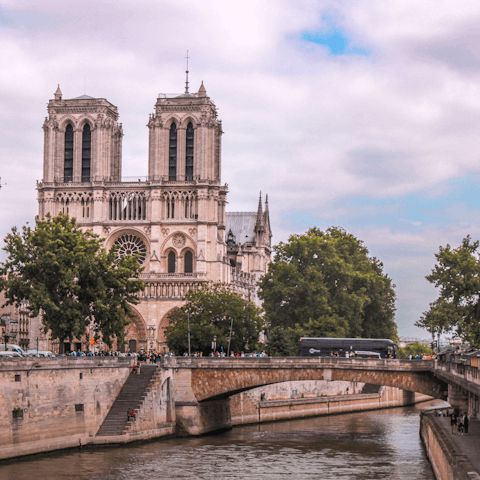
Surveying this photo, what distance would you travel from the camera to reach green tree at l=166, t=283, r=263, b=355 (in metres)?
90.3

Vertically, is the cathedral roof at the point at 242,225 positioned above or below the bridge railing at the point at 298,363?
above

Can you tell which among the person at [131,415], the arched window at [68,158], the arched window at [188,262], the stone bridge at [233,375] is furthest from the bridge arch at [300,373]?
the arched window at [68,158]

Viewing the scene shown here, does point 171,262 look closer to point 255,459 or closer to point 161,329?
point 161,329

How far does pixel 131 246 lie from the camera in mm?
119375

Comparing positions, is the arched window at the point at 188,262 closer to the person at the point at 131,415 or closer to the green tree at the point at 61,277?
the green tree at the point at 61,277

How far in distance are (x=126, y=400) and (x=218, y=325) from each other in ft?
117

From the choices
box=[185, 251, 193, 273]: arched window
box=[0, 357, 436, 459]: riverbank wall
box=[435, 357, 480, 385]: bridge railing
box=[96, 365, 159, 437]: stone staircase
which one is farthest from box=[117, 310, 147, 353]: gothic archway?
box=[435, 357, 480, 385]: bridge railing

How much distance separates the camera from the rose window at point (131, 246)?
119125 mm

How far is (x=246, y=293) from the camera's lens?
13488 cm

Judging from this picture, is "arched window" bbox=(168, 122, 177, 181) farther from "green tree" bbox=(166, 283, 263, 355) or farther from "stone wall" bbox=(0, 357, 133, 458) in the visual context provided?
"stone wall" bbox=(0, 357, 133, 458)

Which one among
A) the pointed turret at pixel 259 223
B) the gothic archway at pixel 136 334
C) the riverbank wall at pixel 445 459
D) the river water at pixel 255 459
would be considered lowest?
the river water at pixel 255 459

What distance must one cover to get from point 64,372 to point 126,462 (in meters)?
7.69

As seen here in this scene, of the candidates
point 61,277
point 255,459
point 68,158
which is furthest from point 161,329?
point 255,459

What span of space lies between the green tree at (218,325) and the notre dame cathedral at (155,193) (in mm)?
21764
